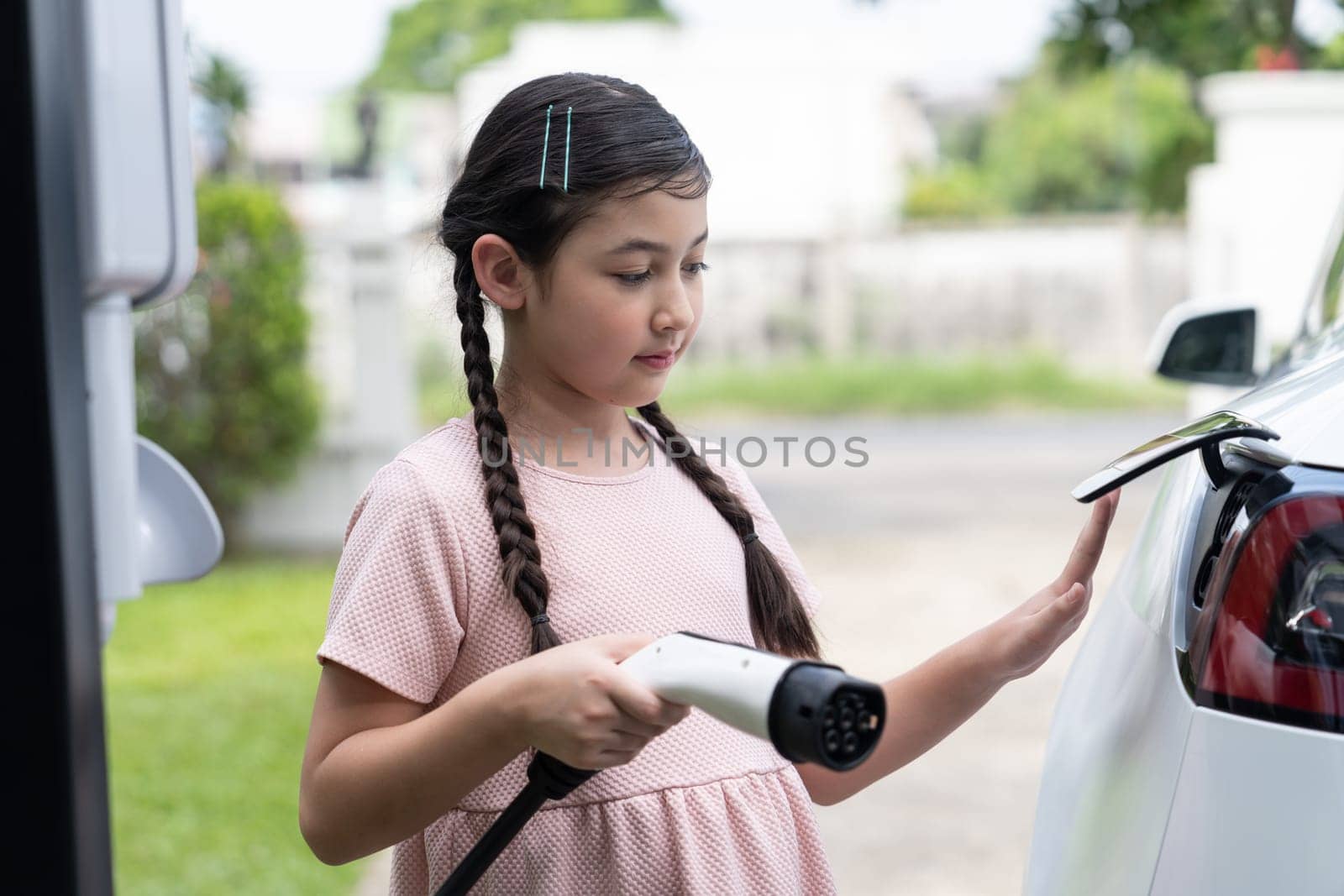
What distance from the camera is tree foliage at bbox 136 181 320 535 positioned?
7.74 m

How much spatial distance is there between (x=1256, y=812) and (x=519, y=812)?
0.59 metres

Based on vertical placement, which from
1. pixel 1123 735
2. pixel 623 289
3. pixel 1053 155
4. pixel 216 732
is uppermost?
pixel 623 289

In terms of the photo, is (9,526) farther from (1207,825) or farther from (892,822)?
(892,822)

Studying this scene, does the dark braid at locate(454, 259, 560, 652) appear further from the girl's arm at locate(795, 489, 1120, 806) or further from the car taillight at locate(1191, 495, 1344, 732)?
the car taillight at locate(1191, 495, 1344, 732)

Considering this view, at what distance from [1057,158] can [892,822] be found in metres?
26.2

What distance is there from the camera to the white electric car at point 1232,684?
1.17 meters

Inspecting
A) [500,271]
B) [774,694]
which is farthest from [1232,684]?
[500,271]

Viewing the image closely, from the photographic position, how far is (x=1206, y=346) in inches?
105

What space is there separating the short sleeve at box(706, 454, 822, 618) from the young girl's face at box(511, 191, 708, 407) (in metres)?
0.26

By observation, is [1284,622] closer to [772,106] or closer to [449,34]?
[772,106]

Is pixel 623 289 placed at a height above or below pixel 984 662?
above

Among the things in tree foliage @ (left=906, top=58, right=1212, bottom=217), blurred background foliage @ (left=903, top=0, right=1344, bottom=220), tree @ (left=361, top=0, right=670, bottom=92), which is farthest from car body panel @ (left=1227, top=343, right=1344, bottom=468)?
tree @ (left=361, top=0, right=670, bottom=92)

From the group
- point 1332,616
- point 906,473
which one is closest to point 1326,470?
point 1332,616

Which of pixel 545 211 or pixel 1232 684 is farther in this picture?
pixel 545 211
